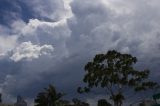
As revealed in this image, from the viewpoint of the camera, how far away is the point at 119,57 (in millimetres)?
68875

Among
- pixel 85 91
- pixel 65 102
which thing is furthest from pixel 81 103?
pixel 85 91

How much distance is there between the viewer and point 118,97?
6775 centimetres

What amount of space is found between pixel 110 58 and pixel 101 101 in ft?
23.0

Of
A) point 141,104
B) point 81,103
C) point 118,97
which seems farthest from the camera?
point 81,103

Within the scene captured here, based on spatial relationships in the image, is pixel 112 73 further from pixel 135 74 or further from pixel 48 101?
pixel 48 101

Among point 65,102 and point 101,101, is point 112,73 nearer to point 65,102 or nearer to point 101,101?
point 101,101

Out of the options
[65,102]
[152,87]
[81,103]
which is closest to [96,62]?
[152,87]

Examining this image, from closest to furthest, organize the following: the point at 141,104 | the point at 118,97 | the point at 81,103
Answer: the point at 118,97, the point at 141,104, the point at 81,103

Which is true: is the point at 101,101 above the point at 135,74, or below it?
below

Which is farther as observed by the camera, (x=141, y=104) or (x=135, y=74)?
(x=141, y=104)

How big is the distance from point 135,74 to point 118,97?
5.08 meters

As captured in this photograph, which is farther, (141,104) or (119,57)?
(141,104)

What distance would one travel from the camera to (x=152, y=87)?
70.5 m

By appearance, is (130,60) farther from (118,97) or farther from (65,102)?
(65,102)
